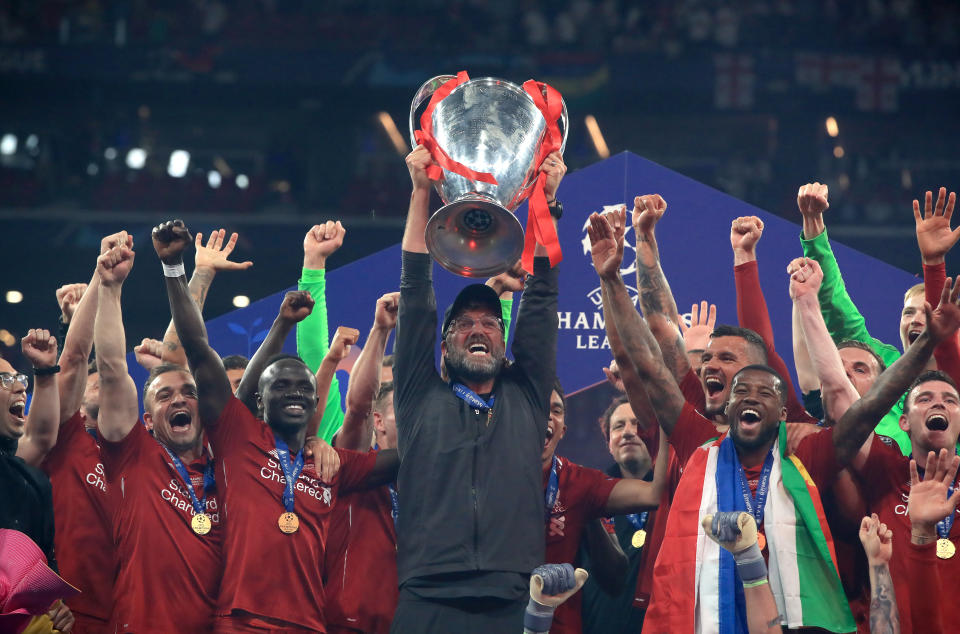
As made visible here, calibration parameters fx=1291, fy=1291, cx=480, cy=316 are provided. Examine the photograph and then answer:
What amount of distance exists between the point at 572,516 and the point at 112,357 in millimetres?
1499

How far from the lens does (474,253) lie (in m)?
3.65

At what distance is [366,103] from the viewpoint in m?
16.0

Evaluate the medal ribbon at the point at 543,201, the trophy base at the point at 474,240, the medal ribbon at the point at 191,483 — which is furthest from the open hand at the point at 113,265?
the medal ribbon at the point at 543,201

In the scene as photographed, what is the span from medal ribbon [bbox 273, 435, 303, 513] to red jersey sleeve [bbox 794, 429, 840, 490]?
147 centimetres

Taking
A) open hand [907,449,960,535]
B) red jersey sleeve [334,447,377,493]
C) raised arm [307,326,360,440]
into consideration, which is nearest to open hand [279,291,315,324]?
raised arm [307,326,360,440]

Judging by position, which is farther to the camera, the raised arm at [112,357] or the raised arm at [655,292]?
the raised arm at [655,292]

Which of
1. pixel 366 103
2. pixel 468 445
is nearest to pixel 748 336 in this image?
pixel 468 445

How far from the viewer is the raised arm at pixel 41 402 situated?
3887 millimetres

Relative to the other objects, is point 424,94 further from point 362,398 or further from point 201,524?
point 201,524

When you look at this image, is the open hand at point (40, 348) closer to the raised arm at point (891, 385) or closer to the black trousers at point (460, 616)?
the black trousers at point (460, 616)

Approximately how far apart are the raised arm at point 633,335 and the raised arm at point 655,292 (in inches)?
10.5

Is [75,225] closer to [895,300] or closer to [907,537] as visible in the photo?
[895,300]

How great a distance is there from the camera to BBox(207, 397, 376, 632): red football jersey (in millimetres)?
3721

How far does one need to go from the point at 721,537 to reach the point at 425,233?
3.89 feet
